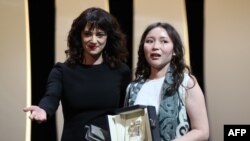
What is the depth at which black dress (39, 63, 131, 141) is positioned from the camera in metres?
1.05

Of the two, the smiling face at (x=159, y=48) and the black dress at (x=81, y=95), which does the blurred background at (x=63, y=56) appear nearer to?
the black dress at (x=81, y=95)

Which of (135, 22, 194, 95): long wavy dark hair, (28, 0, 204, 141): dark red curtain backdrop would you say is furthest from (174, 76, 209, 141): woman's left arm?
(28, 0, 204, 141): dark red curtain backdrop

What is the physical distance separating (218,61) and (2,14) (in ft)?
3.57

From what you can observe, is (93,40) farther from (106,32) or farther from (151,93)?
(151,93)

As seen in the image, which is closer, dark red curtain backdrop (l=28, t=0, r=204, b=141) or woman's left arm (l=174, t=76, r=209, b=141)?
woman's left arm (l=174, t=76, r=209, b=141)

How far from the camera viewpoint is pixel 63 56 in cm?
178

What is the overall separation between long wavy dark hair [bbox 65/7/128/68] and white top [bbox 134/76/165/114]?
7.0 inches

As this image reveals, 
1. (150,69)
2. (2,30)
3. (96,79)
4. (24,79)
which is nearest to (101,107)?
(96,79)

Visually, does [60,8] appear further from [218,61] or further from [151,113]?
[151,113]

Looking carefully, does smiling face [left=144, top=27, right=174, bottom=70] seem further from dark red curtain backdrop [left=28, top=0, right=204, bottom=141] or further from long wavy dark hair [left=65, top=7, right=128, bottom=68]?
dark red curtain backdrop [left=28, top=0, right=204, bottom=141]

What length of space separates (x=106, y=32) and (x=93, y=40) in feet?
0.20

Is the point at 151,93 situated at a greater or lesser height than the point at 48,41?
lesser

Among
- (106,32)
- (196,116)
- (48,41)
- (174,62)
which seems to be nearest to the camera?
(196,116)

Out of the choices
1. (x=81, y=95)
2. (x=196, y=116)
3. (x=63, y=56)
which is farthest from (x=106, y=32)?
(x=63, y=56)
